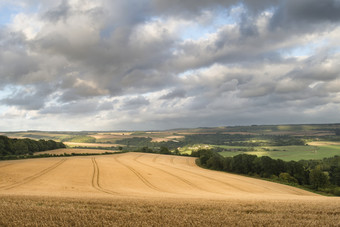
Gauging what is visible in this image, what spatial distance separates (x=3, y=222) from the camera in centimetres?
797

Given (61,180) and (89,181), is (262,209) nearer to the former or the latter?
(89,181)

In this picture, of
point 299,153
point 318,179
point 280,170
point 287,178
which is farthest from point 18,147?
point 299,153

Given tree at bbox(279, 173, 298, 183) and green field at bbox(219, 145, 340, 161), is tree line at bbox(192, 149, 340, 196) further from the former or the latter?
green field at bbox(219, 145, 340, 161)

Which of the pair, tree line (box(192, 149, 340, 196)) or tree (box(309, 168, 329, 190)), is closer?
tree (box(309, 168, 329, 190))

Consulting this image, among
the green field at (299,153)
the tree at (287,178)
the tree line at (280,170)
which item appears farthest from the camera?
the green field at (299,153)

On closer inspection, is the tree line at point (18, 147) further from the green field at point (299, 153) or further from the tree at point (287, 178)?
the tree at point (287, 178)

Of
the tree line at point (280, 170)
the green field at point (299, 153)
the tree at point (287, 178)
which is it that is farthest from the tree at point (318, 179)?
the green field at point (299, 153)

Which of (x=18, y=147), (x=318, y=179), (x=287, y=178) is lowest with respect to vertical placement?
(x=287, y=178)

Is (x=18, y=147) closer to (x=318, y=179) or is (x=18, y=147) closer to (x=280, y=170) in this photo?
(x=280, y=170)

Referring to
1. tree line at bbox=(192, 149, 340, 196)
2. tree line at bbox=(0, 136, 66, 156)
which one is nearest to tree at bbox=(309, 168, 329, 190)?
tree line at bbox=(192, 149, 340, 196)

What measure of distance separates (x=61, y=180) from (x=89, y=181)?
4.62 m

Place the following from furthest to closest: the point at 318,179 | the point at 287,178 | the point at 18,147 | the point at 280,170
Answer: the point at 18,147
the point at 280,170
the point at 287,178
the point at 318,179

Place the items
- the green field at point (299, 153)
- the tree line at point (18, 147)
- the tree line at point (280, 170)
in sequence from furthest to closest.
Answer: the green field at point (299, 153) → the tree line at point (18, 147) → the tree line at point (280, 170)

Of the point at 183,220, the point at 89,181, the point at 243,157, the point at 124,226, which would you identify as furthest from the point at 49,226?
the point at 243,157
